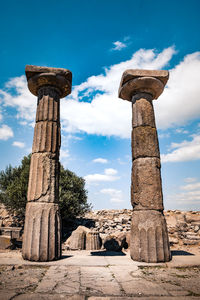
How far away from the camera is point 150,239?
521cm

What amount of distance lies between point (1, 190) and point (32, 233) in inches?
490

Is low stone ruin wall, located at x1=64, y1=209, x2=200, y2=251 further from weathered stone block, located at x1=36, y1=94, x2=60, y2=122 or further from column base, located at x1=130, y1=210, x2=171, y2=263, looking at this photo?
weathered stone block, located at x1=36, y1=94, x2=60, y2=122

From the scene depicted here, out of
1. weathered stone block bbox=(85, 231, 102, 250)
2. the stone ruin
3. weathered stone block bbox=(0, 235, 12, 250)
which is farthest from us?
weathered stone block bbox=(85, 231, 102, 250)

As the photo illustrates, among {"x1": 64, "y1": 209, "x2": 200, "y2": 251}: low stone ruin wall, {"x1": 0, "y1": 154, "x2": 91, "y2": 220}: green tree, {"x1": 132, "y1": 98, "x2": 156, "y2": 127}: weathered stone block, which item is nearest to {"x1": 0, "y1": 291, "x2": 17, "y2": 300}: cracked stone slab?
{"x1": 132, "y1": 98, "x2": 156, "y2": 127}: weathered stone block

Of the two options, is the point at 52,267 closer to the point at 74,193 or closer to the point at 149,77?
the point at 149,77

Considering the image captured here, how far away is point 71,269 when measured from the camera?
4301mm

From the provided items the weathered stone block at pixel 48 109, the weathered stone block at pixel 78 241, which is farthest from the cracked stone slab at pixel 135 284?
the weathered stone block at pixel 78 241

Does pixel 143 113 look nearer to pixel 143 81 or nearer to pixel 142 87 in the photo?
pixel 142 87

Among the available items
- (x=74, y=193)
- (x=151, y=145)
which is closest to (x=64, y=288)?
(x=151, y=145)

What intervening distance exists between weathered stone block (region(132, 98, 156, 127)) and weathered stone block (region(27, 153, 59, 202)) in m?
2.67

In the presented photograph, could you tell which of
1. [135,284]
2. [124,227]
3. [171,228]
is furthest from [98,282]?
[124,227]

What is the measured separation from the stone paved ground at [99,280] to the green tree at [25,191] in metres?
10.0

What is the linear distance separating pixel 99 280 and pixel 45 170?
308 centimetres

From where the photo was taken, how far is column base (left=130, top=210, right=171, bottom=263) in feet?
16.8
